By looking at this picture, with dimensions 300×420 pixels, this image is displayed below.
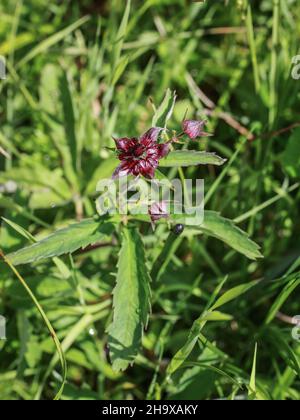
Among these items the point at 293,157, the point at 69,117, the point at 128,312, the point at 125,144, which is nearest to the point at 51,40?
the point at 69,117

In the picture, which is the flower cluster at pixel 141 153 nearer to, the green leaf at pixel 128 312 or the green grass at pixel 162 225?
the green grass at pixel 162 225

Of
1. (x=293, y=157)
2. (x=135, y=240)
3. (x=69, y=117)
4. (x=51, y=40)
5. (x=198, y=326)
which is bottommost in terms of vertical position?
(x=198, y=326)

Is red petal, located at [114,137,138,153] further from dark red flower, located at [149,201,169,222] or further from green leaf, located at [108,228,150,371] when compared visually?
green leaf, located at [108,228,150,371]

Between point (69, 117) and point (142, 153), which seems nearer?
point (142, 153)

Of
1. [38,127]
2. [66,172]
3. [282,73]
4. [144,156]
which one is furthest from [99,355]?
[282,73]

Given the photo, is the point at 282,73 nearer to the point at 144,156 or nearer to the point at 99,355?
the point at 144,156

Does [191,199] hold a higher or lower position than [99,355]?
higher

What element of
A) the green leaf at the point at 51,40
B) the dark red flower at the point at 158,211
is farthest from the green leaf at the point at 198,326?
the green leaf at the point at 51,40

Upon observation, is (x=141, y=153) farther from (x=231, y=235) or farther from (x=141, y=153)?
(x=231, y=235)
